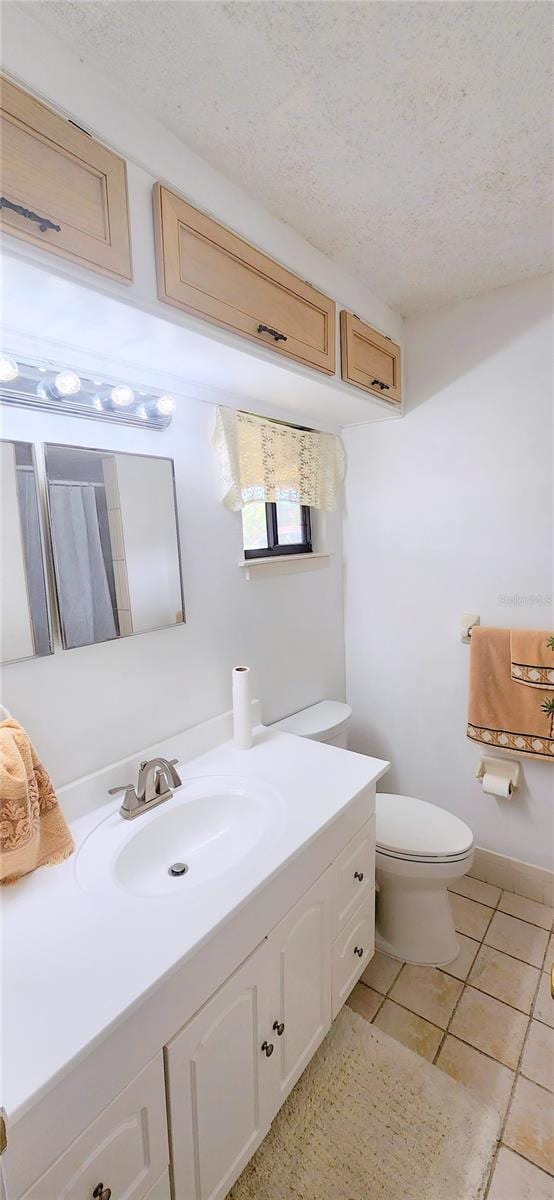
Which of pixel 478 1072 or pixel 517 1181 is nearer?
pixel 517 1181

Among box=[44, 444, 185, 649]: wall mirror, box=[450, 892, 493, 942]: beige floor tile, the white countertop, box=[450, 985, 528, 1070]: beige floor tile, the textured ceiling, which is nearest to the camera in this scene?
the white countertop

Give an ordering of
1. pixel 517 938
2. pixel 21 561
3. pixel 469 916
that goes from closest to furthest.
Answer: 1. pixel 21 561
2. pixel 517 938
3. pixel 469 916

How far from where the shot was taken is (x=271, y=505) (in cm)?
197

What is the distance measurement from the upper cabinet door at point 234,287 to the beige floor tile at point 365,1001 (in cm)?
199

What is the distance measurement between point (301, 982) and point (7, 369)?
156 centimetres

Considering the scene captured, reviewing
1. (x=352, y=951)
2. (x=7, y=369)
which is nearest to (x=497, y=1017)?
(x=352, y=951)

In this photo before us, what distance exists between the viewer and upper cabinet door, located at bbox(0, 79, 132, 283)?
2.46 feet

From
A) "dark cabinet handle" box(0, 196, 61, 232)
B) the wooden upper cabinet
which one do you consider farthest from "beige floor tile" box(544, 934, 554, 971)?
the wooden upper cabinet

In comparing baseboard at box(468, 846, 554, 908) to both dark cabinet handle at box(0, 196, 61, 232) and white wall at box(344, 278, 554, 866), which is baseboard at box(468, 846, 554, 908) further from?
dark cabinet handle at box(0, 196, 61, 232)

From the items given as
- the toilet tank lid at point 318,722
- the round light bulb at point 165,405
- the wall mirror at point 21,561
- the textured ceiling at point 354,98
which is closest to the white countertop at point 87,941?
the wall mirror at point 21,561

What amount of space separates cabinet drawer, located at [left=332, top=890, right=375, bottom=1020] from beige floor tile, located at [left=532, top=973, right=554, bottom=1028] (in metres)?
0.54

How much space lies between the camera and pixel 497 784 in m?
1.92

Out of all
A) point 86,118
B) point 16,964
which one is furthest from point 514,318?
point 16,964

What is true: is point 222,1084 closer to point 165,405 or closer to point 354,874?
point 354,874
